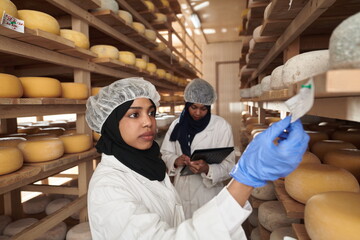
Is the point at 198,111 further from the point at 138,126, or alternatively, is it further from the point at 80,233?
the point at 80,233

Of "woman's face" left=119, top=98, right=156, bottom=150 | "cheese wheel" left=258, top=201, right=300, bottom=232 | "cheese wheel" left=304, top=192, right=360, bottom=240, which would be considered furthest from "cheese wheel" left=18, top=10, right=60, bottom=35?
"cheese wheel" left=258, top=201, right=300, bottom=232

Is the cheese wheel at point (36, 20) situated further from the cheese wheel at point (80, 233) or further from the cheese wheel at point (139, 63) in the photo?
the cheese wheel at point (80, 233)

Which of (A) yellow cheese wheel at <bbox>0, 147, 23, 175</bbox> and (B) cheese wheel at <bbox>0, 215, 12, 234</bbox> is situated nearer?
(A) yellow cheese wheel at <bbox>0, 147, 23, 175</bbox>

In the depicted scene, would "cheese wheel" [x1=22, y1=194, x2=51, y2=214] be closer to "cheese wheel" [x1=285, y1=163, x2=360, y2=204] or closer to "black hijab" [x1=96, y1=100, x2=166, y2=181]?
"black hijab" [x1=96, y1=100, x2=166, y2=181]

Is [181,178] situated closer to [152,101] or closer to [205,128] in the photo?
[205,128]

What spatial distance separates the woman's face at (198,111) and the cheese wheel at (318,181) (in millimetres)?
1255

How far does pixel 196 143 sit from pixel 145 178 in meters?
1.07

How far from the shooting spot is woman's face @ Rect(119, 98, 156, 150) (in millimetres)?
1143

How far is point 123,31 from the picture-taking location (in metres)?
2.68

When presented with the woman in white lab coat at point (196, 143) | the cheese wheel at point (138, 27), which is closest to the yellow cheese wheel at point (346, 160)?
the woman in white lab coat at point (196, 143)

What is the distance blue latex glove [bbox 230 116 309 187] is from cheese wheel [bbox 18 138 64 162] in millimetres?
1369

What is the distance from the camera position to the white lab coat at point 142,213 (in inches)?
29.3

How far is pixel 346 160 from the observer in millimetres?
1100

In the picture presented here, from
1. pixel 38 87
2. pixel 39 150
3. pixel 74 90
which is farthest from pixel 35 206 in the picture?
pixel 38 87
